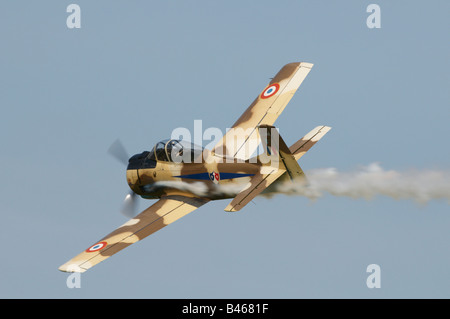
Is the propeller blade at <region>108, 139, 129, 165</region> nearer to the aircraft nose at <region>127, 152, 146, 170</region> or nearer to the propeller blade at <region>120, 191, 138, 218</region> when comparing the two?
the aircraft nose at <region>127, 152, 146, 170</region>

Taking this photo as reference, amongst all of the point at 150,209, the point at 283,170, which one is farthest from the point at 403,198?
the point at 150,209

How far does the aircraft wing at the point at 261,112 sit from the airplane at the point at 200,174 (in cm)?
3

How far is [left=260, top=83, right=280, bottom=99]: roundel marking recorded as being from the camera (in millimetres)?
33750

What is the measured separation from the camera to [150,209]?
2933cm

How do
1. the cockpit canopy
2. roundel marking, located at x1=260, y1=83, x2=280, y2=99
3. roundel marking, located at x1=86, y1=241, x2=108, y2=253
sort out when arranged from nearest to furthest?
roundel marking, located at x1=86, y1=241, x2=108, y2=253 < the cockpit canopy < roundel marking, located at x1=260, y1=83, x2=280, y2=99

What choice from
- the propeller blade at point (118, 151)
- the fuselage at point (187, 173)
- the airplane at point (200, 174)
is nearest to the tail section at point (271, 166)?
the airplane at point (200, 174)

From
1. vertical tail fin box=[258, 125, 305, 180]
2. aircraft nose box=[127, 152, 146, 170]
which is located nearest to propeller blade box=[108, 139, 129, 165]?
aircraft nose box=[127, 152, 146, 170]

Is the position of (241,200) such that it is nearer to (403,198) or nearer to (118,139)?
(403,198)

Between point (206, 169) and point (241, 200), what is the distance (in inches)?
120

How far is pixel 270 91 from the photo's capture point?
3388 cm

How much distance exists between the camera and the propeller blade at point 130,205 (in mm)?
30453

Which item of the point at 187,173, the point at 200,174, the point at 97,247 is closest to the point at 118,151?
the point at 187,173

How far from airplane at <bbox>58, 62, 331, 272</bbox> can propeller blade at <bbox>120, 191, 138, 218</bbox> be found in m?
0.03

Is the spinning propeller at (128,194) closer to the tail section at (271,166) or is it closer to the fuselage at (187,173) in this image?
the fuselage at (187,173)
